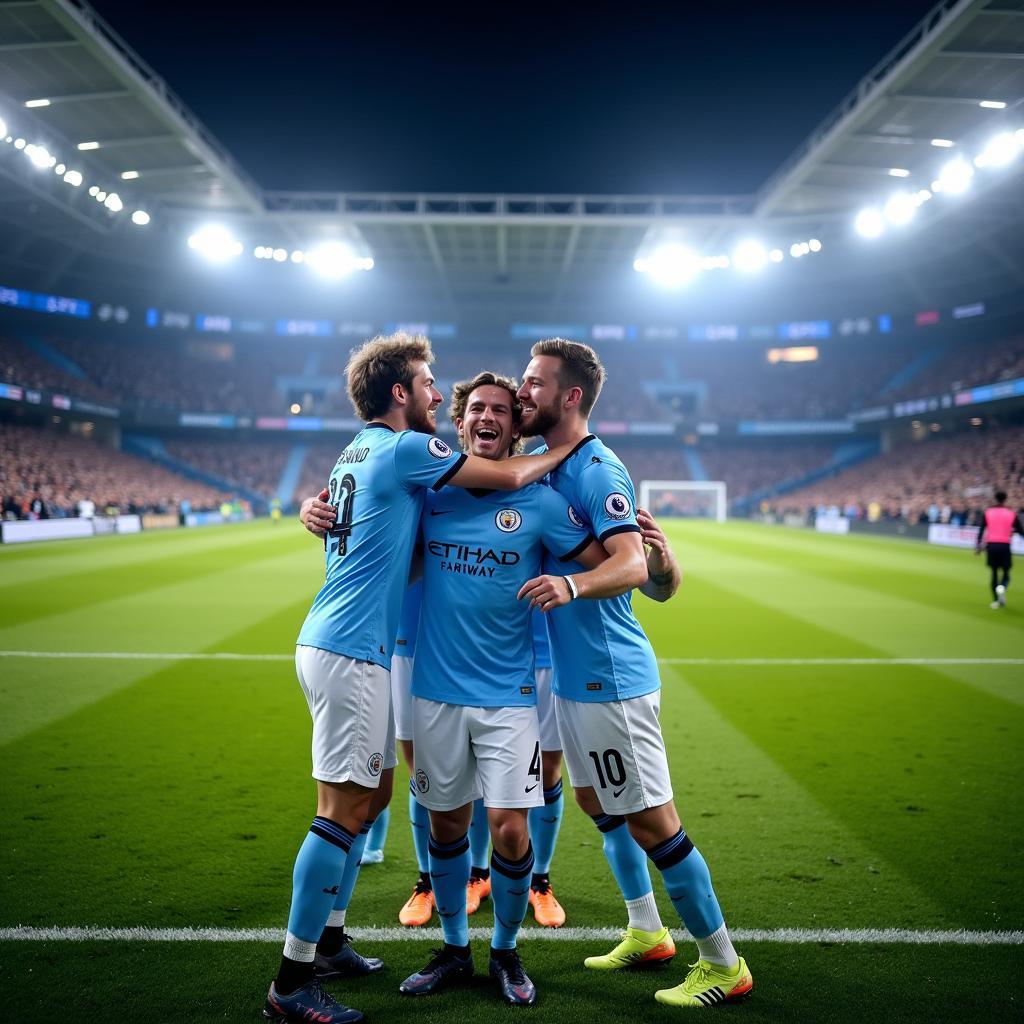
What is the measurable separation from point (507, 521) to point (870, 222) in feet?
138

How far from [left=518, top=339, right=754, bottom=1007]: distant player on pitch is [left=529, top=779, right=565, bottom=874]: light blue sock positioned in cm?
44

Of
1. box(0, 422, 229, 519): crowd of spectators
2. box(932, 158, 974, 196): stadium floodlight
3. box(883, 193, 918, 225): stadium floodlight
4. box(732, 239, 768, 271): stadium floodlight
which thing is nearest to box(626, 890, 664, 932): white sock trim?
box(0, 422, 229, 519): crowd of spectators

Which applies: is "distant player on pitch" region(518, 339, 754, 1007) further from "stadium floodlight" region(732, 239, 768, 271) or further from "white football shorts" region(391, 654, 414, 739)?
"stadium floodlight" region(732, 239, 768, 271)

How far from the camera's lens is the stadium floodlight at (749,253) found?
4353cm

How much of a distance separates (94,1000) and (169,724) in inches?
153

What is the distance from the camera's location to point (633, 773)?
3047mm

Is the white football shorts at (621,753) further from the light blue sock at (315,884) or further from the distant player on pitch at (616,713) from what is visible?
the light blue sock at (315,884)

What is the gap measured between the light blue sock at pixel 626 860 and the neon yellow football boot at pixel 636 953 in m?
0.16

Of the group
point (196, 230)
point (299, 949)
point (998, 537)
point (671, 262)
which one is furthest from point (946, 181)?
point (299, 949)

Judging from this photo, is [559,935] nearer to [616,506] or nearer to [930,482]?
[616,506]

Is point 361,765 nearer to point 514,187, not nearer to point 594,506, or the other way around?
point 594,506

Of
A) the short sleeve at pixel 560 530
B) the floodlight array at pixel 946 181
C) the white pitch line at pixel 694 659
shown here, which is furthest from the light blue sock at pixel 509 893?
the floodlight array at pixel 946 181

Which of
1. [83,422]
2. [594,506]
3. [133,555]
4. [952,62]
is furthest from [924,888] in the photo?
[83,422]

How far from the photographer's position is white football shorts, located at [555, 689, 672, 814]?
3.04 meters
